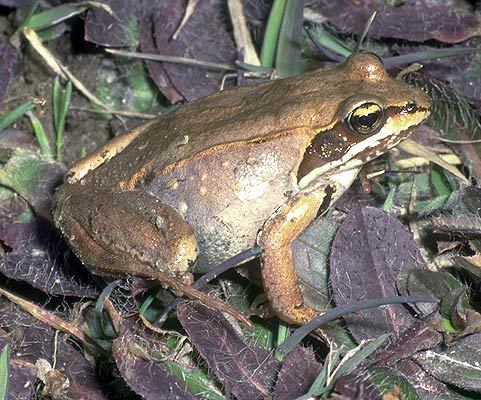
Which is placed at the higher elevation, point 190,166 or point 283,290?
point 190,166

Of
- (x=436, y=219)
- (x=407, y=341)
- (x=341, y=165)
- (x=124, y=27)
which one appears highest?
(x=124, y=27)

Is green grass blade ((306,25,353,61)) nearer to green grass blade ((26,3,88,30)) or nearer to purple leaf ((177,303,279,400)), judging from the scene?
green grass blade ((26,3,88,30))

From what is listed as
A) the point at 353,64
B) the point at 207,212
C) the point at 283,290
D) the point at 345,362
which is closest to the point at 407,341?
the point at 345,362

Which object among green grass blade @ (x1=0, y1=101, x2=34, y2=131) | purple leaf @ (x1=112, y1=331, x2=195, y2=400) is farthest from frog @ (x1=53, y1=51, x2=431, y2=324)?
green grass blade @ (x1=0, y1=101, x2=34, y2=131)

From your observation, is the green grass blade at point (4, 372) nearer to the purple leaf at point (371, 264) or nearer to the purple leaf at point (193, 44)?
the purple leaf at point (371, 264)

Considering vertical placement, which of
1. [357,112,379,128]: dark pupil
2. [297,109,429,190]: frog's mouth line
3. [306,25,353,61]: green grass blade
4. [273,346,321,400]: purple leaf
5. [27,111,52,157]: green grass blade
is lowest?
[273,346,321,400]: purple leaf

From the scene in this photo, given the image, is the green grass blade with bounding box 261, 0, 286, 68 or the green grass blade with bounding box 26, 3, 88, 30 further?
the green grass blade with bounding box 26, 3, 88, 30

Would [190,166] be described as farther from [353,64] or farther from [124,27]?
[124,27]
